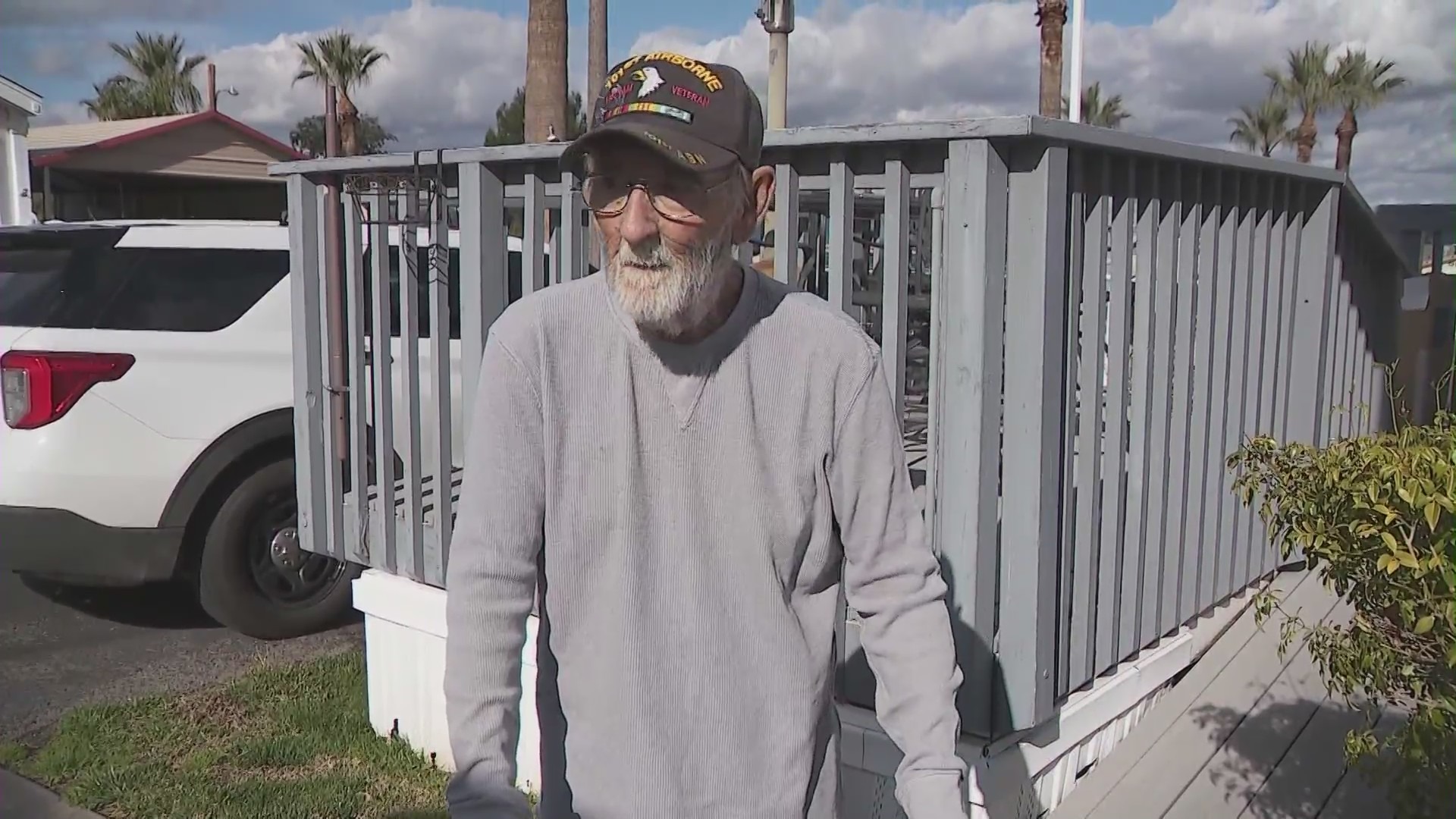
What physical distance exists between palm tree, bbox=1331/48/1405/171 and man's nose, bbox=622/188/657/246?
38608 mm

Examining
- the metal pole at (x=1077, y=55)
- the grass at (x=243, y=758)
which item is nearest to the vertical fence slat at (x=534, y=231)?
the grass at (x=243, y=758)

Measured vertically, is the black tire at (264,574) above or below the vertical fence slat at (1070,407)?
below

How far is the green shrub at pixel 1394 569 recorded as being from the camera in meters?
2.16

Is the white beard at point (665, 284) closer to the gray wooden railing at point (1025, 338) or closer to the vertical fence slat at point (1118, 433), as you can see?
the gray wooden railing at point (1025, 338)

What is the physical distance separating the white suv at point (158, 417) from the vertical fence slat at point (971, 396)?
292 centimetres

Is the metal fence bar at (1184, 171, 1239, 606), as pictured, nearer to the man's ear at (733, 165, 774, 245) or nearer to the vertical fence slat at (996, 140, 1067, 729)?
the vertical fence slat at (996, 140, 1067, 729)

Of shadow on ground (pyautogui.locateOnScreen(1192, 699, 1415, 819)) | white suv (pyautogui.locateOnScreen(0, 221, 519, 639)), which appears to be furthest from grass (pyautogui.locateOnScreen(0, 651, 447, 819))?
shadow on ground (pyautogui.locateOnScreen(1192, 699, 1415, 819))

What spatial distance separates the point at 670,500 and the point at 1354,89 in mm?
39830

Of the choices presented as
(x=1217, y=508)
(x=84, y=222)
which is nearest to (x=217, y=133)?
(x=84, y=222)

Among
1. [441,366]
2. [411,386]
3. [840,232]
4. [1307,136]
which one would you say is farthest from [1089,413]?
[1307,136]

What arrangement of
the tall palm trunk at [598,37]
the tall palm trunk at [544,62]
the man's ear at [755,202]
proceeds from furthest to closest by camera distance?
the tall palm trunk at [598,37], the tall palm trunk at [544,62], the man's ear at [755,202]

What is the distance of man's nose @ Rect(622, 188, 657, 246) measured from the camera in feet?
6.13

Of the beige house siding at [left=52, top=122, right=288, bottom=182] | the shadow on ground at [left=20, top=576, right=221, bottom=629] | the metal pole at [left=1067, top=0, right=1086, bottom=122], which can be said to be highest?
the beige house siding at [left=52, top=122, right=288, bottom=182]

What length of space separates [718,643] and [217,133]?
2616 centimetres
